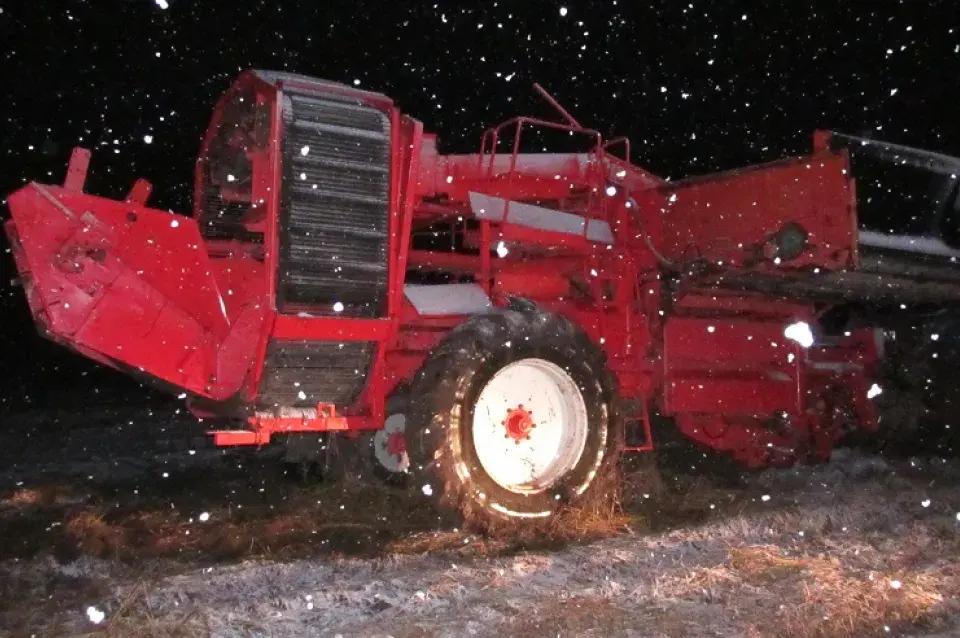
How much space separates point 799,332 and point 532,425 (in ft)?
10.9

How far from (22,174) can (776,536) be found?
67.2 feet

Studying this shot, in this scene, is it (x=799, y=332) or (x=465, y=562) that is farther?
(x=799, y=332)

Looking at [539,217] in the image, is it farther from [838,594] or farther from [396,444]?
[838,594]

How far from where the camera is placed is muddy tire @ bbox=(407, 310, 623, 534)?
462 cm

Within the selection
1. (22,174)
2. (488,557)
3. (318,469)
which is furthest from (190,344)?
(22,174)

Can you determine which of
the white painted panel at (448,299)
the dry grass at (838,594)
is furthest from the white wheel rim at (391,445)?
the dry grass at (838,594)

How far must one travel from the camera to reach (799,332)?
7.36 m

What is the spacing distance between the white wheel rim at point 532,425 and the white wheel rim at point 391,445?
1104 millimetres

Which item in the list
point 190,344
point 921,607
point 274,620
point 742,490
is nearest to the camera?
point 274,620

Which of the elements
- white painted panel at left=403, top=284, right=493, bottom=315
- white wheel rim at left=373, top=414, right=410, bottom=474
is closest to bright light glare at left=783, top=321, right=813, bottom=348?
white painted panel at left=403, top=284, right=493, bottom=315

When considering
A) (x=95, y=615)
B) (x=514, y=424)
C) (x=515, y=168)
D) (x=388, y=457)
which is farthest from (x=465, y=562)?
(x=515, y=168)

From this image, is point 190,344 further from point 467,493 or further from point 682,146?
point 682,146

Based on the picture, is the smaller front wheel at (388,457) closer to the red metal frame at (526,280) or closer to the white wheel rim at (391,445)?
the white wheel rim at (391,445)

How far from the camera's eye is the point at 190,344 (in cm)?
443
